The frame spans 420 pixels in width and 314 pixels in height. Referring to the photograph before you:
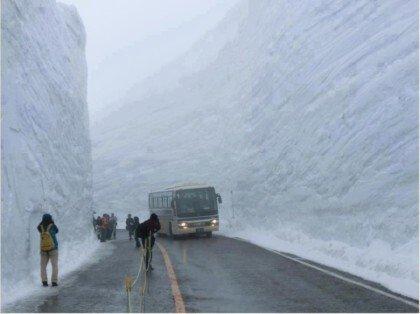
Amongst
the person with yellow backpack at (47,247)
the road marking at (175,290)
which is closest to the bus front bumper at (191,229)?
the road marking at (175,290)

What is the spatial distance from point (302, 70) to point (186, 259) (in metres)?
20.4

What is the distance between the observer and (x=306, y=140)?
29.4 metres

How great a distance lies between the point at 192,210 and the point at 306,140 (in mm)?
7469

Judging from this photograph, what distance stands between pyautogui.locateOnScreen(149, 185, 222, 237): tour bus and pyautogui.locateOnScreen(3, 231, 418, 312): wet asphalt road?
10833 millimetres

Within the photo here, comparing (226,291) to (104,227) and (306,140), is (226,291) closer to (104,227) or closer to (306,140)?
(306,140)

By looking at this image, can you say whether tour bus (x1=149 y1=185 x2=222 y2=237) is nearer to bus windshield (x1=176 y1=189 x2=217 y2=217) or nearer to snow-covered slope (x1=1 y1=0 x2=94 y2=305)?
bus windshield (x1=176 y1=189 x2=217 y2=217)

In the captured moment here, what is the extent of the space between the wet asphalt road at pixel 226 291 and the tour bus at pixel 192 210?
35.5 feet

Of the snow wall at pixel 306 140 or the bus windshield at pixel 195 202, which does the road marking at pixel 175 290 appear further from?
the bus windshield at pixel 195 202

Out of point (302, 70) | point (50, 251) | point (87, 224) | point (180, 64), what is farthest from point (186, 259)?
point (180, 64)

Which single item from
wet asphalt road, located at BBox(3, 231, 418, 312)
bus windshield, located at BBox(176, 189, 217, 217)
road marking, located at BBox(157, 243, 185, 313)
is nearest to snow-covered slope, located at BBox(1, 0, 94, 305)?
wet asphalt road, located at BBox(3, 231, 418, 312)

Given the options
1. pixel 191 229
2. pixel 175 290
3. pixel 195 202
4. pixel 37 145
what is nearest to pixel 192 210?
pixel 195 202

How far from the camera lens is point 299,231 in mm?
23750

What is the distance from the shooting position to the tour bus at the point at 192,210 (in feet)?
87.4

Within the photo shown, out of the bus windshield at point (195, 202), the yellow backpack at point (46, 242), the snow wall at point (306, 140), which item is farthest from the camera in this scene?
the bus windshield at point (195, 202)
